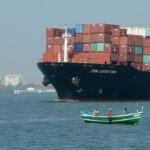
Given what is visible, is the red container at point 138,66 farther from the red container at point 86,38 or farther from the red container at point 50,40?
the red container at point 50,40

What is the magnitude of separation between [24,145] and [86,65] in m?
52.3

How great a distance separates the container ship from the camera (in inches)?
4222

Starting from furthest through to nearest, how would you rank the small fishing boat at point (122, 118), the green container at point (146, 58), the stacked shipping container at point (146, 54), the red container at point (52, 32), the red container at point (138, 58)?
1. the red container at point (52, 32)
2. the green container at point (146, 58)
3. the stacked shipping container at point (146, 54)
4. the red container at point (138, 58)
5. the small fishing boat at point (122, 118)

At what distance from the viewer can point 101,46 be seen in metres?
111

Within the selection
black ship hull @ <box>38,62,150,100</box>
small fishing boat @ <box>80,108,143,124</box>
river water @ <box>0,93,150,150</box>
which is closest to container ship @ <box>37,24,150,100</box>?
black ship hull @ <box>38,62,150,100</box>

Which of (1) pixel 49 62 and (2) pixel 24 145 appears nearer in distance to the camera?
(2) pixel 24 145

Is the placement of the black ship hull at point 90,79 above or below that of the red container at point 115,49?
below

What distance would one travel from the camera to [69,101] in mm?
110500

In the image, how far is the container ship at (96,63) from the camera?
10725cm

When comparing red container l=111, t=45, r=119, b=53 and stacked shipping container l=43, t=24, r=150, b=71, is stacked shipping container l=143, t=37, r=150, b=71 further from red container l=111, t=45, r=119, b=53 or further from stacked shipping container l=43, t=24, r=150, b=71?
red container l=111, t=45, r=119, b=53

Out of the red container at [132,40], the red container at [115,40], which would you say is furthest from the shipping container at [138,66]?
the red container at [115,40]

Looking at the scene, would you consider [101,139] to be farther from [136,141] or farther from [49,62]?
[49,62]

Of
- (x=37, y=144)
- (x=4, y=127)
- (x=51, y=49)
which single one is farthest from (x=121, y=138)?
(x=51, y=49)

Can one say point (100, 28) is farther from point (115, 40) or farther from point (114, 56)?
point (114, 56)
